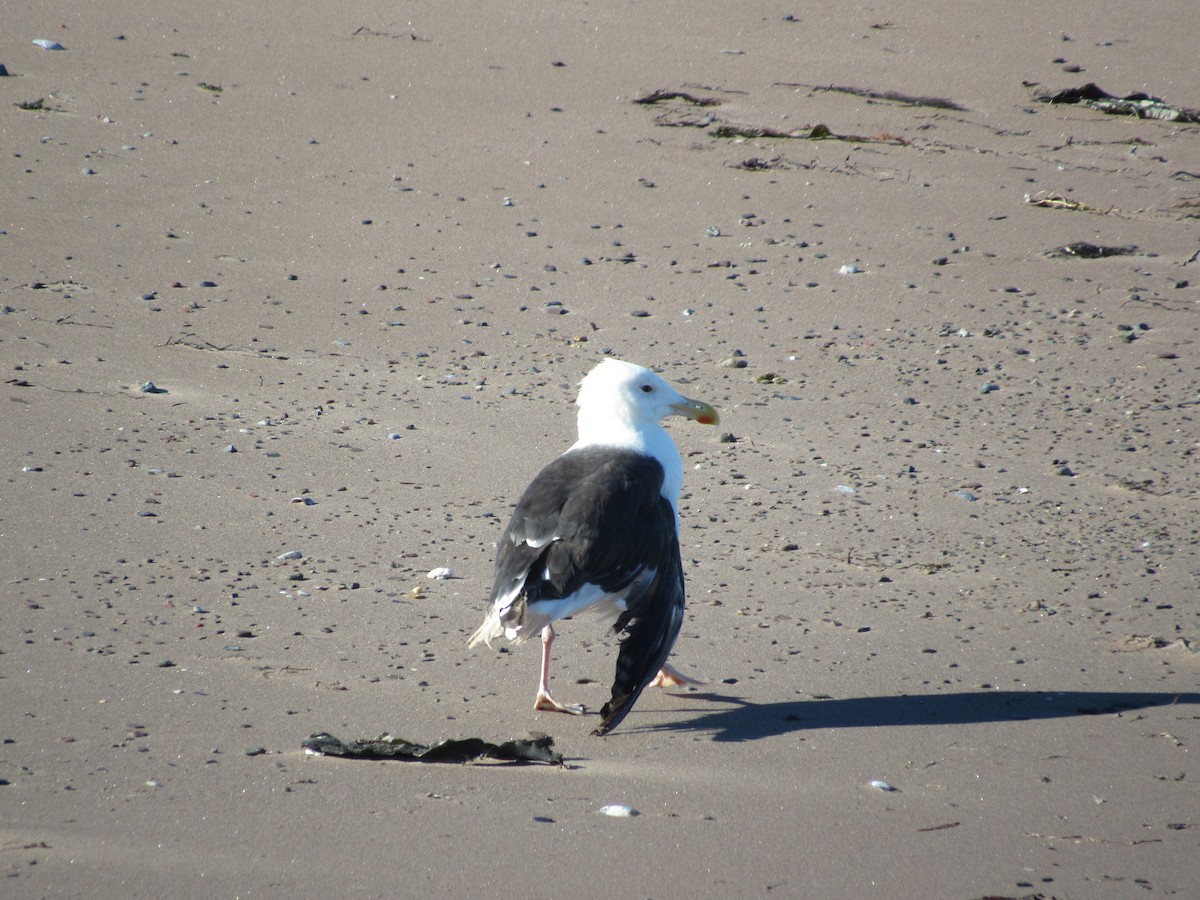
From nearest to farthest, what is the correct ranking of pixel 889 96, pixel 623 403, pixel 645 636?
pixel 645 636 < pixel 623 403 < pixel 889 96

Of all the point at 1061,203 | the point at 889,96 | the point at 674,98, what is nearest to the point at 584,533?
the point at 1061,203

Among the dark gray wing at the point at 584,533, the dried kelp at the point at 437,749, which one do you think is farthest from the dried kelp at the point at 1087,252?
the dried kelp at the point at 437,749

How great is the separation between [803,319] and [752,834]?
18.1 feet

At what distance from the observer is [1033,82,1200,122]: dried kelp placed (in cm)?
1250

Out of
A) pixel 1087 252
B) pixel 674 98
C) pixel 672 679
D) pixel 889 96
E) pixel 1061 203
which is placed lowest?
pixel 672 679

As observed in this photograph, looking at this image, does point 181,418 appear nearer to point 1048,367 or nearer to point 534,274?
point 534,274

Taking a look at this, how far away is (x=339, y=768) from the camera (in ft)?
Answer: 13.5

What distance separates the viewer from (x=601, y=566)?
15.5ft

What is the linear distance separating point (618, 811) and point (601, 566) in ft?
3.33

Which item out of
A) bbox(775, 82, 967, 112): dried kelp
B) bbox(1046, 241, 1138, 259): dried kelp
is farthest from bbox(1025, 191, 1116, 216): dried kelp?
bbox(775, 82, 967, 112): dried kelp

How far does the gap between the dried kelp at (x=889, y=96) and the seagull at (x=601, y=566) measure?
27.4 ft

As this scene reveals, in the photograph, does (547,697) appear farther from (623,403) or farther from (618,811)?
(623,403)

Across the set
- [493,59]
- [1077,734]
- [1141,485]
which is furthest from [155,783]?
[493,59]

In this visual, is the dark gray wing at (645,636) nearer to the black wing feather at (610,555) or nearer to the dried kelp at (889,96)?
the black wing feather at (610,555)
